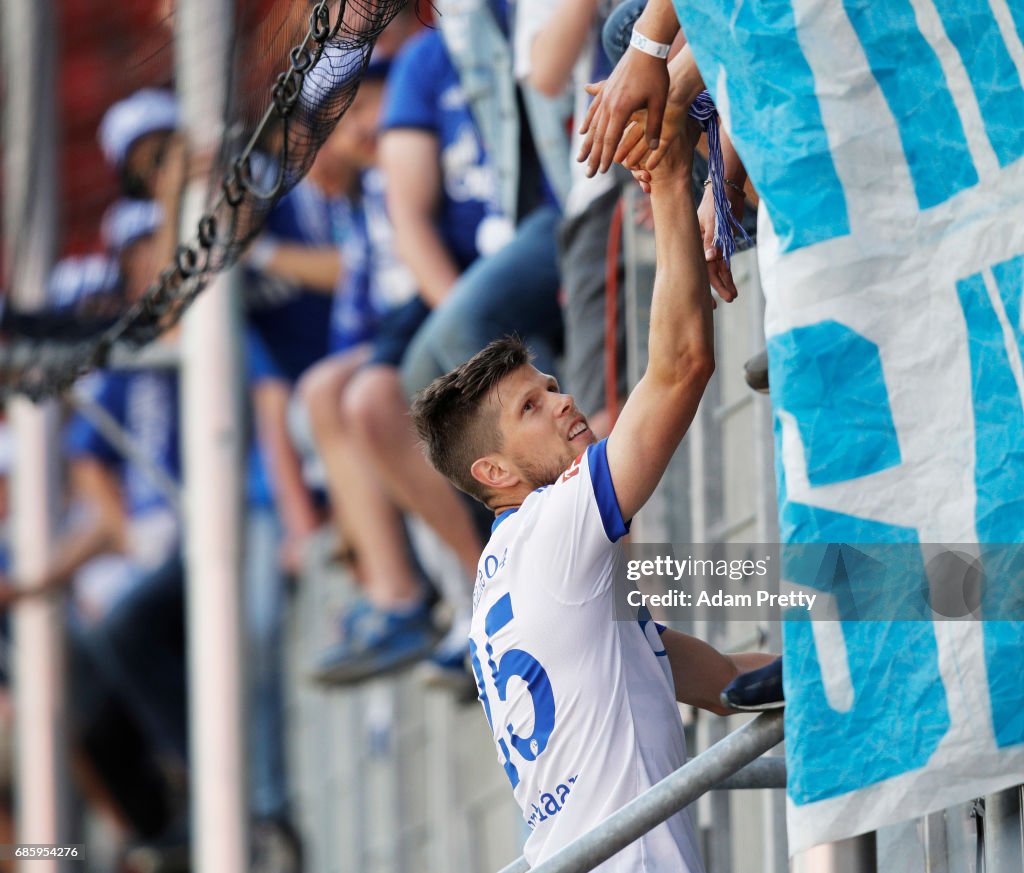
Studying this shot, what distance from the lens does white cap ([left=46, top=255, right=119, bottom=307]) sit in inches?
336

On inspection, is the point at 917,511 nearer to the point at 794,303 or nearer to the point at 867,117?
the point at 794,303

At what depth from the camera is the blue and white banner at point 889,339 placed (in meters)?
2.67

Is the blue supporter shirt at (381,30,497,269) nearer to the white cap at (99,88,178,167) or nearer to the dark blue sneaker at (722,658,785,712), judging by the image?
the white cap at (99,88,178,167)

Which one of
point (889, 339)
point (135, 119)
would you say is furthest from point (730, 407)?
point (135, 119)

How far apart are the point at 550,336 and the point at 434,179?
3.44ft

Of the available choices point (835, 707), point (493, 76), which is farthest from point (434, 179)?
point (835, 707)

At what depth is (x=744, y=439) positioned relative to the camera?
499cm

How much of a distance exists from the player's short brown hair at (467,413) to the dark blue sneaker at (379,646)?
14.9 ft

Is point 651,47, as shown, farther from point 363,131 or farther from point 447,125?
point 363,131

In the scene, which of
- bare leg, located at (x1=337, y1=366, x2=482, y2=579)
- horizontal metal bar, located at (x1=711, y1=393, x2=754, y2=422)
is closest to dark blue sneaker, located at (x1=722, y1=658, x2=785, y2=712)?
horizontal metal bar, located at (x1=711, y1=393, x2=754, y2=422)

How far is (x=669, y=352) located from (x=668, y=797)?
620 millimetres

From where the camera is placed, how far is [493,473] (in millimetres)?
3092

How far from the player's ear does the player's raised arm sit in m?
0.26

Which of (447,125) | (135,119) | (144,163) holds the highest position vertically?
(135,119)
